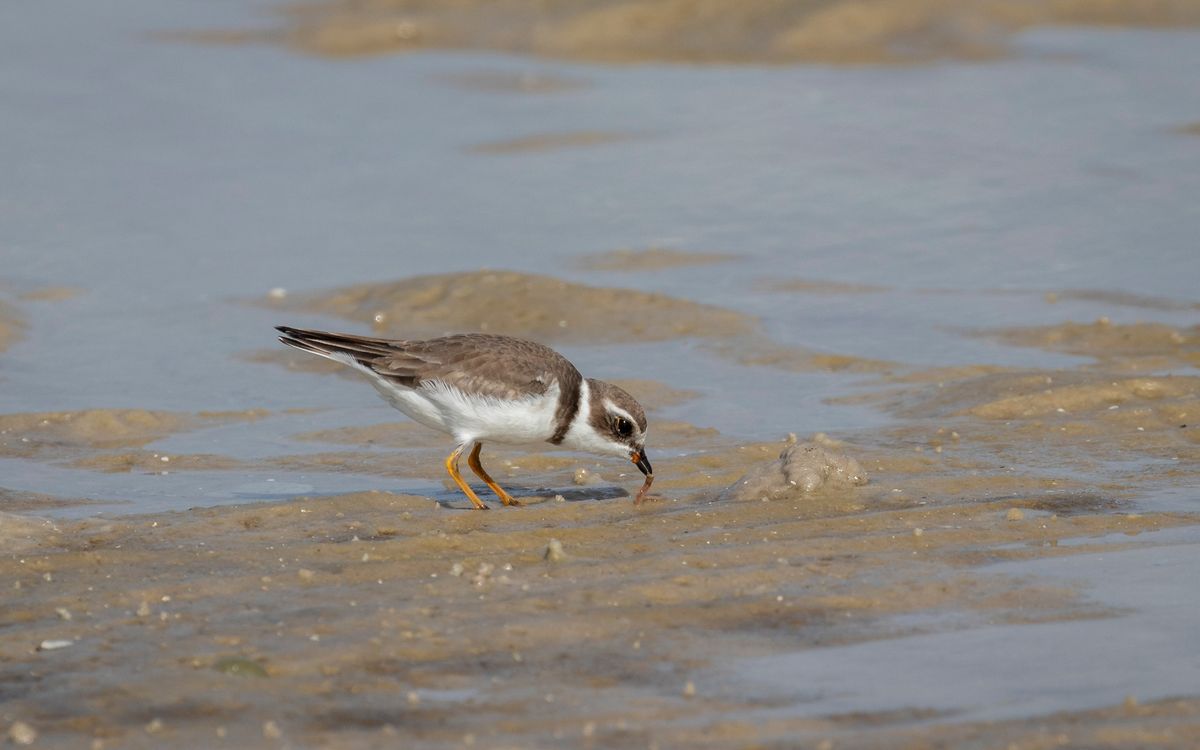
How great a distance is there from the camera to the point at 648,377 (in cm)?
1202

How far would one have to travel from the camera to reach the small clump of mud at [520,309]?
13156 mm

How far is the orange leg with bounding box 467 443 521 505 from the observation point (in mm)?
9216

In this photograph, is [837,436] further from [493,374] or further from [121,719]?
[121,719]

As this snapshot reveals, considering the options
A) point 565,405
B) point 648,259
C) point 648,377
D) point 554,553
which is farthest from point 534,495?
point 648,259

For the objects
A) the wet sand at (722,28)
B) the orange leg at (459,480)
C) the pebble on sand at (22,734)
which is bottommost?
the orange leg at (459,480)

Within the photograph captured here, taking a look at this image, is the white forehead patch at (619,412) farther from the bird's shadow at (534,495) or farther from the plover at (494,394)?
the bird's shadow at (534,495)

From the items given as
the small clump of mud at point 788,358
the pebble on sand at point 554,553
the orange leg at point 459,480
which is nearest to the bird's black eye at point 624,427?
the orange leg at point 459,480

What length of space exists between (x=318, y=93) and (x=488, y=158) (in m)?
4.00

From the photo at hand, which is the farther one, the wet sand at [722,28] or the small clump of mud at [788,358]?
the wet sand at [722,28]

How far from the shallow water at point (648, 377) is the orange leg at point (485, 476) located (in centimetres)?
25

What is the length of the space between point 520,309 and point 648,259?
5.83ft

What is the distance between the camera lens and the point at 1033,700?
18.9 feet

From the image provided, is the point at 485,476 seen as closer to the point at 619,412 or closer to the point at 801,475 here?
the point at 619,412

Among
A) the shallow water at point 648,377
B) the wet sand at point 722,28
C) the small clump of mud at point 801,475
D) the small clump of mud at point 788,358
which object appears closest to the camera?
the shallow water at point 648,377
